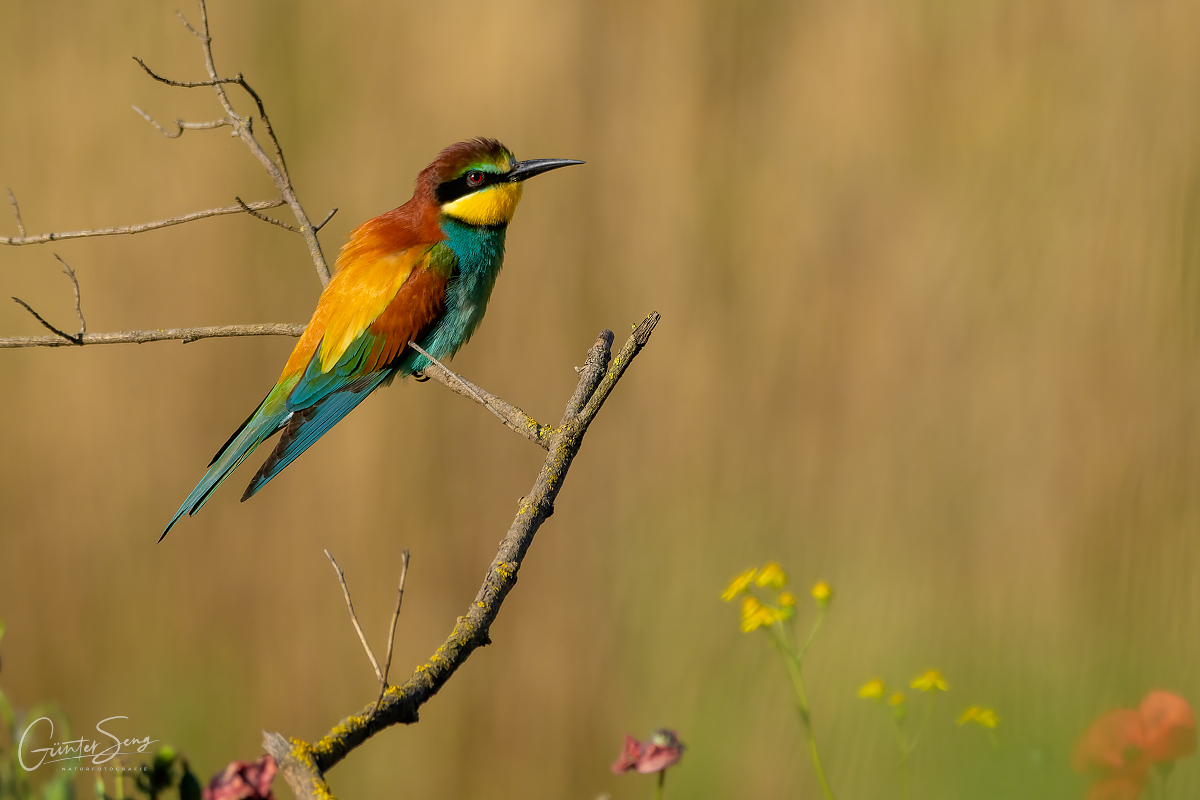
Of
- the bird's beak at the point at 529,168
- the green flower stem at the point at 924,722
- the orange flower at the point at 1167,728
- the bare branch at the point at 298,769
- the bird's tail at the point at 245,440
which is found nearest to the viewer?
the bare branch at the point at 298,769

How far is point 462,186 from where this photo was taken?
5.84 feet

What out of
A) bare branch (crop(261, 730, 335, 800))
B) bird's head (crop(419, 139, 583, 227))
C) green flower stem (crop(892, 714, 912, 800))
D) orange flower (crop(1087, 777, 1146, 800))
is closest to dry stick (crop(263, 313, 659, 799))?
bare branch (crop(261, 730, 335, 800))

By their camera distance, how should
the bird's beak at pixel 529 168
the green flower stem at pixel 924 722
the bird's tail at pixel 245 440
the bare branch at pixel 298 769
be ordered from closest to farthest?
the bare branch at pixel 298 769 → the green flower stem at pixel 924 722 → the bird's tail at pixel 245 440 → the bird's beak at pixel 529 168

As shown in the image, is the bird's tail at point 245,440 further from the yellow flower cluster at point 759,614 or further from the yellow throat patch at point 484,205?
the yellow flower cluster at point 759,614

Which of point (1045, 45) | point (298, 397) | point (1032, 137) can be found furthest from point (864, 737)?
point (1045, 45)

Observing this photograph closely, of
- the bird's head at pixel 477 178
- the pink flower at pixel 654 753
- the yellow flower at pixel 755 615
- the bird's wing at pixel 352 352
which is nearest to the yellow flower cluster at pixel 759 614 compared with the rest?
the yellow flower at pixel 755 615

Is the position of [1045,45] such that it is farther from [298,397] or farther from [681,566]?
[298,397]

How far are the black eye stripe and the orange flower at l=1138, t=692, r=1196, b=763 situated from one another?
136cm

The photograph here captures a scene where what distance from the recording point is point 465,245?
1.79 metres

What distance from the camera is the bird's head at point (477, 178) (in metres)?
1.75

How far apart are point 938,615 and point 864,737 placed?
331 millimetres

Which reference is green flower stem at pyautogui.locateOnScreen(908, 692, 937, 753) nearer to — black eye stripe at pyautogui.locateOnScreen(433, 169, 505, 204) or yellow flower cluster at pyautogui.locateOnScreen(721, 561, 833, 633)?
yellow flower cluster at pyautogui.locateOnScreen(721, 561, 833, 633)

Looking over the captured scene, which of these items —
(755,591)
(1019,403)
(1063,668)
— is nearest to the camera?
(755,591)

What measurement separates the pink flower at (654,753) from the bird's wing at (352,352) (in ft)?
2.92
